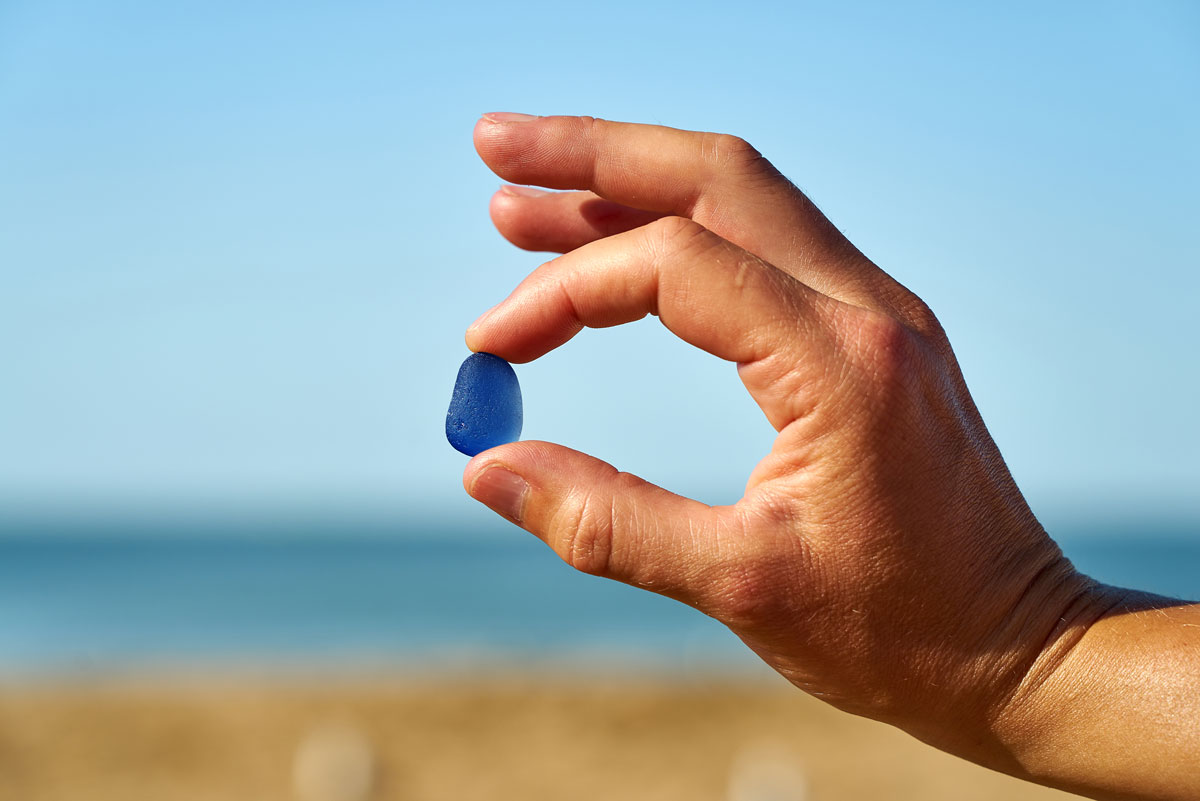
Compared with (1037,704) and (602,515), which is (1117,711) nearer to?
(1037,704)

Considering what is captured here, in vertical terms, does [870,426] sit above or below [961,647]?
above

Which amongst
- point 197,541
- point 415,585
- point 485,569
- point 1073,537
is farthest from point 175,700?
point 1073,537

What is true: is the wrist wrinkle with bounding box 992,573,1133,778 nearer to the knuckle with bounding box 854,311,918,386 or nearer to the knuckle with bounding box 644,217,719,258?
the knuckle with bounding box 854,311,918,386

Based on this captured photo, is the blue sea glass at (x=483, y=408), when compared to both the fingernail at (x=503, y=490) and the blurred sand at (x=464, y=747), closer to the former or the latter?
the fingernail at (x=503, y=490)

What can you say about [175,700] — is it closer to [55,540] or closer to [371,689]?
[371,689]

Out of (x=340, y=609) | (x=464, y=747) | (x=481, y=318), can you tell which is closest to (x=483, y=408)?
(x=481, y=318)

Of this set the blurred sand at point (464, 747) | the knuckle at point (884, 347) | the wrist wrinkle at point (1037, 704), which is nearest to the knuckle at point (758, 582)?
the knuckle at point (884, 347)

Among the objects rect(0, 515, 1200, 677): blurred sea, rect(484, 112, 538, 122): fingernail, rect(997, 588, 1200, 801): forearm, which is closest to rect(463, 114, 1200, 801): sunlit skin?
rect(997, 588, 1200, 801): forearm
